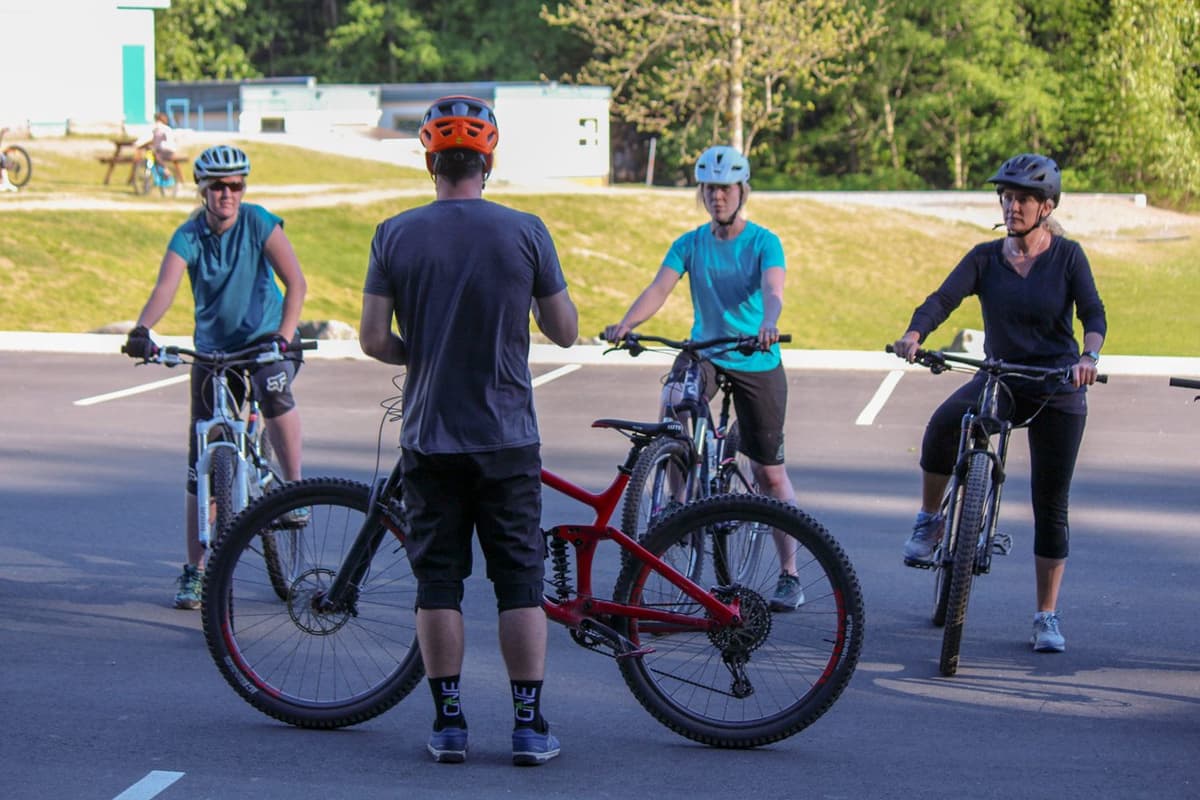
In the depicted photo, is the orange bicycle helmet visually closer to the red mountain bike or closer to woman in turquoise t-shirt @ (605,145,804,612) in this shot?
the red mountain bike

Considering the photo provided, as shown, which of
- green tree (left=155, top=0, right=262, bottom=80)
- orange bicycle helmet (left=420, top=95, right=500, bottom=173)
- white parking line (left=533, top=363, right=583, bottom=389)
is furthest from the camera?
green tree (left=155, top=0, right=262, bottom=80)

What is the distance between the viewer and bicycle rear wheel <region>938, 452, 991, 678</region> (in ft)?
21.3

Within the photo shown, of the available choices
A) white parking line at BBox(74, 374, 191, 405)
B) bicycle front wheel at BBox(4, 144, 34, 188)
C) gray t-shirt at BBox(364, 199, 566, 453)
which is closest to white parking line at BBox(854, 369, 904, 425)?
white parking line at BBox(74, 374, 191, 405)

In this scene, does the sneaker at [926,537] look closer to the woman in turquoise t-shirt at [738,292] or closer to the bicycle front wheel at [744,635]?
the woman in turquoise t-shirt at [738,292]

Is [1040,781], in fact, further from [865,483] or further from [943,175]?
[943,175]

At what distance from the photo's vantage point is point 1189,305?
92.8 ft

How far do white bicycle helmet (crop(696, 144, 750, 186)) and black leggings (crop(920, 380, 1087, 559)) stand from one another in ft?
4.30

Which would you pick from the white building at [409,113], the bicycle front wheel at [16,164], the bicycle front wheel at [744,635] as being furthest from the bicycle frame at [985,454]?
the white building at [409,113]

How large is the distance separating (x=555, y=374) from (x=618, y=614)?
11.7m

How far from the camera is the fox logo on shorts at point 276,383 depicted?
7.59 m

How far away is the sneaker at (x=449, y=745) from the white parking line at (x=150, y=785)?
76cm

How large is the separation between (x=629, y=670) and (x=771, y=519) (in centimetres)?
66

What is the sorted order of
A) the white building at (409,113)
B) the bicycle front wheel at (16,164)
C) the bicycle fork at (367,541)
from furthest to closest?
the white building at (409,113) < the bicycle front wheel at (16,164) < the bicycle fork at (367,541)

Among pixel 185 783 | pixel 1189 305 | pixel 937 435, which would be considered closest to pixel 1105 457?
pixel 937 435
